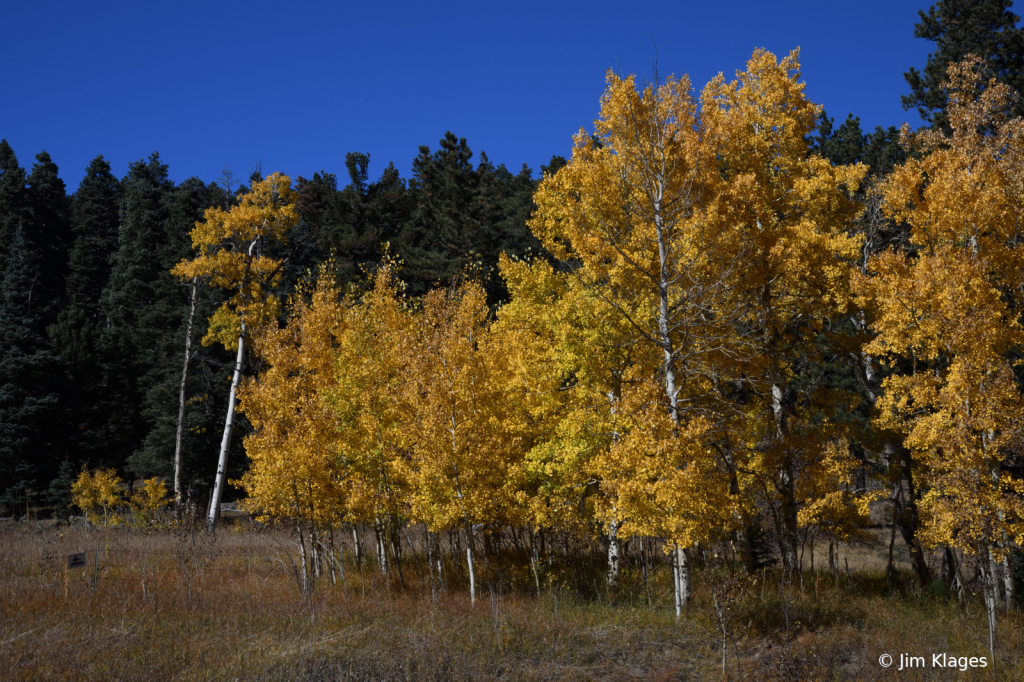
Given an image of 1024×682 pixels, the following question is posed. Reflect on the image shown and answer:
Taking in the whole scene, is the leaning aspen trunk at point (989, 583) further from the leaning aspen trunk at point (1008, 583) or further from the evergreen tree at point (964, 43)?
the evergreen tree at point (964, 43)

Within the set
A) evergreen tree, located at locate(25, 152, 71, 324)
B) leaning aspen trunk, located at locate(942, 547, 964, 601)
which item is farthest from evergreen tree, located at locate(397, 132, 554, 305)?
evergreen tree, located at locate(25, 152, 71, 324)

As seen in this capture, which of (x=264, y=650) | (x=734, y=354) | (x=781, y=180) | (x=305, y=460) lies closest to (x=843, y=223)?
(x=781, y=180)

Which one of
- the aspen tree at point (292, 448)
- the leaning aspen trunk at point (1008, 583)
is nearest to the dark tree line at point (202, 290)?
the leaning aspen trunk at point (1008, 583)

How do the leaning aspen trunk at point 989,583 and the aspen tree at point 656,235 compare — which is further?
the aspen tree at point 656,235

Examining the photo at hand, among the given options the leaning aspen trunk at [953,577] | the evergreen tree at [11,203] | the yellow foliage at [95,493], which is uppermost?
the evergreen tree at [11,203]

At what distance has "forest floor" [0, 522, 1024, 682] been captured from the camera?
9.65 meters

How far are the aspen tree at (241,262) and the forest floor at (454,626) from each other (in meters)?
7.49

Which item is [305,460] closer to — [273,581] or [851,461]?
[273,581]

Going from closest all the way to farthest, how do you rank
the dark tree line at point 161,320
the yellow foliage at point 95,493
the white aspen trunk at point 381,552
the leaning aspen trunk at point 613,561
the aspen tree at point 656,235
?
1. the aspen tree at point 656,235
2. the leaning aspen trunk at point 613,561
3. the white aspen trunk at point 381,552
4. the yellow foliage at point 95,493
5. the dark tree line at point 161,320

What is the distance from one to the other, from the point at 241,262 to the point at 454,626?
50.8ft

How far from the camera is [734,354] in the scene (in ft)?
46.2

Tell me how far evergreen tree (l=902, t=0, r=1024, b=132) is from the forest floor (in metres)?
15.6

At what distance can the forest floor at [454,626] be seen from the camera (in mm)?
9648

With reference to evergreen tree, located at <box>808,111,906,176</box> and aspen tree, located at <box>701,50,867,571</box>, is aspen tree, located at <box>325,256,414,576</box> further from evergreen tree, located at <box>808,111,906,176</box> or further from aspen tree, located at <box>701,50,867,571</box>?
evergreen tree, located at <box>808,111,906,176</box>
